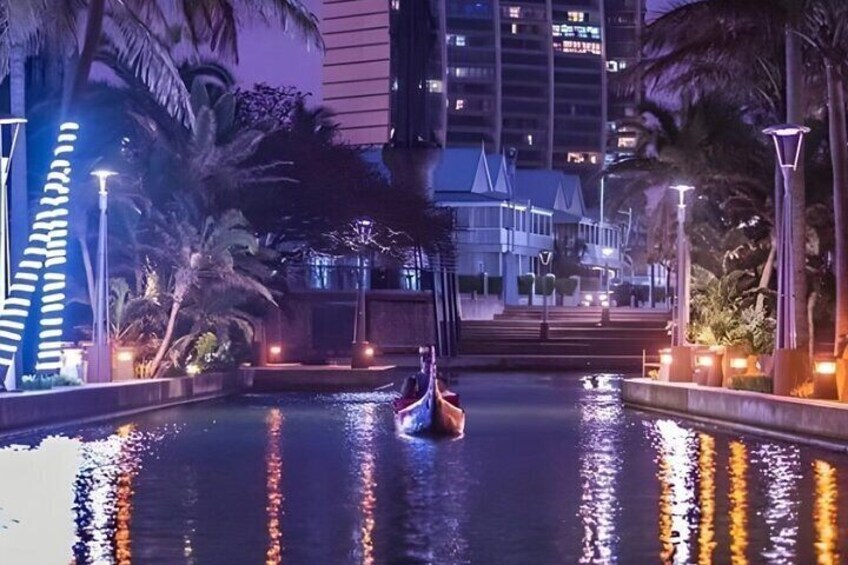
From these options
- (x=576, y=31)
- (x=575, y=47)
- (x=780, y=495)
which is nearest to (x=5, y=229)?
(x=780, y=495)

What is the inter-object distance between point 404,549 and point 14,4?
17.7 meters

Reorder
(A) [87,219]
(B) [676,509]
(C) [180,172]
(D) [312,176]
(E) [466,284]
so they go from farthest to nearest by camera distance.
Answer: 1. (E) [466,284]
2. (D) [312,176]
3. (C) [180,172]
4. (A) [87,219]
5. (B) [676,509]

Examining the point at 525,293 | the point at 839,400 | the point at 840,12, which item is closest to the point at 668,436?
the point at 839,400

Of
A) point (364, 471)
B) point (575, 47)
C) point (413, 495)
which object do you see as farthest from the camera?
point (575, 47)

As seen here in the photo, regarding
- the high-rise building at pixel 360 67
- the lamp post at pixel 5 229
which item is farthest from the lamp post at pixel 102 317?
the high-rise building at pixel 360 67

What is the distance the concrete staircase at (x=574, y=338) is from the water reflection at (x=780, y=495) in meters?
37.5

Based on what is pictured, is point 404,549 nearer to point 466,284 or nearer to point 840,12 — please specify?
point 840,12

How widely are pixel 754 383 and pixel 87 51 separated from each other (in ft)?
50.4

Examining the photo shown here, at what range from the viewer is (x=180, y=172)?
1725 inches

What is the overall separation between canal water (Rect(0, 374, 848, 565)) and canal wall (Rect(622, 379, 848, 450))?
64 centimetres

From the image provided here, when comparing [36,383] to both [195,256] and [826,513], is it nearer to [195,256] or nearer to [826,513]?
[195,256]

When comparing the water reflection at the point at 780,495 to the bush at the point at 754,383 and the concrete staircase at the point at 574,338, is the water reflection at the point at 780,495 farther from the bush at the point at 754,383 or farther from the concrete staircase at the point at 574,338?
the concrete staircase at the point at 574,338

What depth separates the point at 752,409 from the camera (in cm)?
2889

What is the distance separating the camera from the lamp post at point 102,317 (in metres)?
34.9
